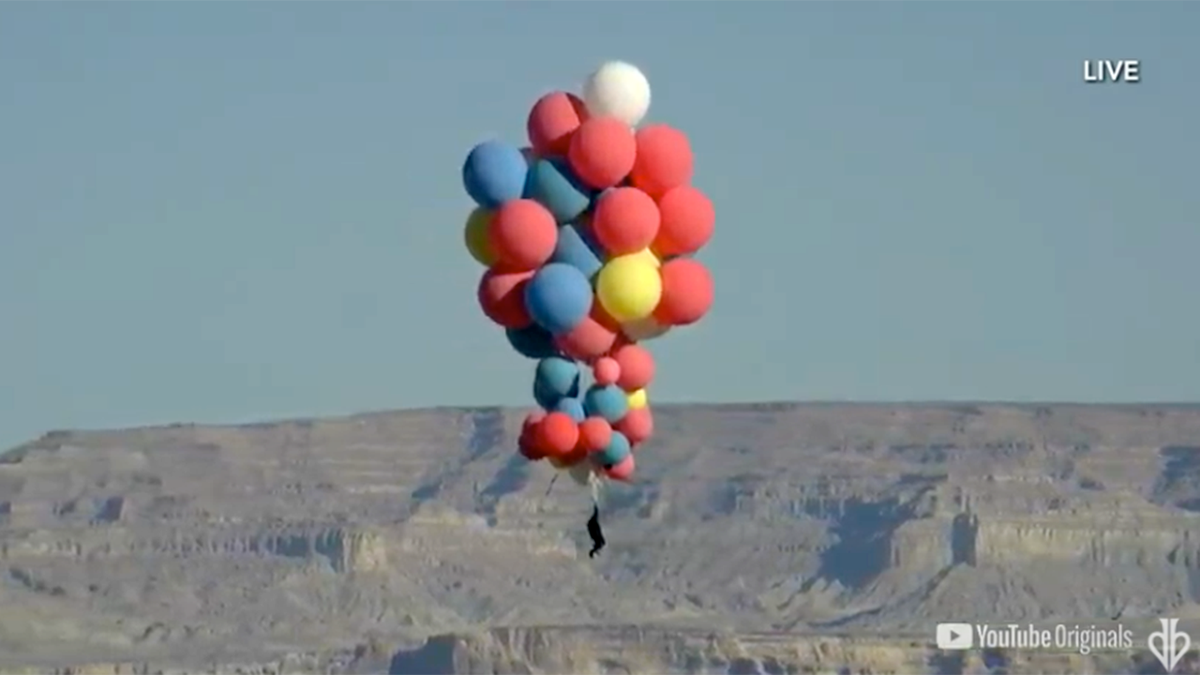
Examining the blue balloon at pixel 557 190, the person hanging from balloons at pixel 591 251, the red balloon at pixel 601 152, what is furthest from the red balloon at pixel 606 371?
the red balloon at pixel 601 152

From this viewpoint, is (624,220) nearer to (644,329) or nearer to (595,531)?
(644,329)

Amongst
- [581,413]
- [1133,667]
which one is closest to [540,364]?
[581,413]

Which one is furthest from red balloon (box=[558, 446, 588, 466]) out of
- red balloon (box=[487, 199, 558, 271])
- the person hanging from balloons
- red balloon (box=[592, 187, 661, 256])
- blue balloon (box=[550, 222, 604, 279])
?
red balloon (box=[592, 187, 661, 256])

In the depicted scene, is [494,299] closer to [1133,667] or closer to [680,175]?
[680,175]

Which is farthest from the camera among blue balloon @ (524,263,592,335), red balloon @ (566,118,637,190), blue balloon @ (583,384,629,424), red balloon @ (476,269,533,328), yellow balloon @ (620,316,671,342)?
yellow balloon @ (620,316,671,342)

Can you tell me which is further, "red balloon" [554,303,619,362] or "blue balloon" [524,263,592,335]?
"red balloon" [554,303,619,362]

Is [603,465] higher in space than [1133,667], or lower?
lower

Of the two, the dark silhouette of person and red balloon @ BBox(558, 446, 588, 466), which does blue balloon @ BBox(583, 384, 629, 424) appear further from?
the dark silhouette of person
